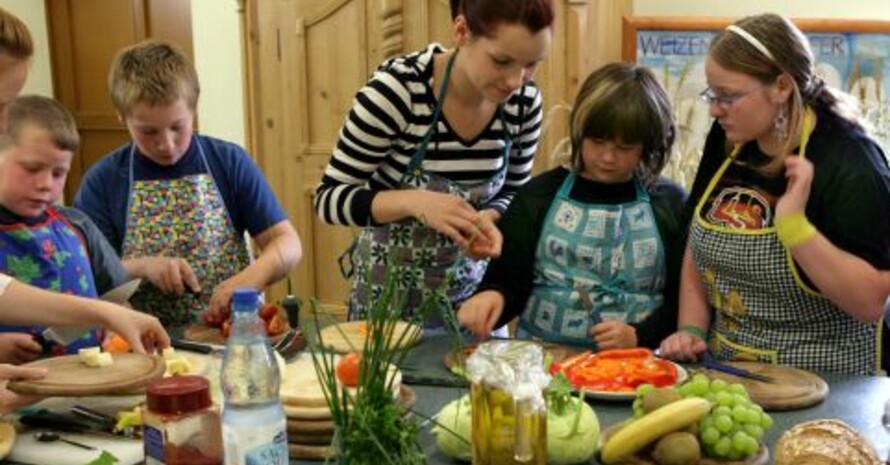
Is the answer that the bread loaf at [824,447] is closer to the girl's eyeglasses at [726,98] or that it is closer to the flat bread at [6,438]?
the girl's eyeglasses at [726,98]

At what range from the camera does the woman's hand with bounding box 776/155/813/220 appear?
1523mm

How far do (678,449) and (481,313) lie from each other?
2.22 ft

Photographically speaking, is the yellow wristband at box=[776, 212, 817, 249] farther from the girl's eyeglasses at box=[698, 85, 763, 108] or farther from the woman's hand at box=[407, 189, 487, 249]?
the woman's hand at box=[407, 189, 487, 249]

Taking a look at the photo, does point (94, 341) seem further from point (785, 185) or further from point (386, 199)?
point (785, 185)

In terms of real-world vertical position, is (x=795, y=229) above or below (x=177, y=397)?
above

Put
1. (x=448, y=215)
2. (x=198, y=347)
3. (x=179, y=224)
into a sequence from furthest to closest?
(x=179, y=224)
(x=448, y=215)
(x=198, y=347)

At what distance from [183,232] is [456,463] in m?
1.11

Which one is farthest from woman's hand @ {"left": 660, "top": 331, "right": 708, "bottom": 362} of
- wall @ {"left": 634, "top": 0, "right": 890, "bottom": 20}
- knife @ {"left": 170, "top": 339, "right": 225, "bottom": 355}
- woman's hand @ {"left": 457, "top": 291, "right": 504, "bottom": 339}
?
wall @ {"left": 634, "top": 0, "right": 890, "bottom": 20}

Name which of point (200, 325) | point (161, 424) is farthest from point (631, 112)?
point (161, 424)

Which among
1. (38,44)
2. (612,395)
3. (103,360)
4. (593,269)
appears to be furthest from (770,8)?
(38,44)

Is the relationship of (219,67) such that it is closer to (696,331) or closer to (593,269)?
(593,269)

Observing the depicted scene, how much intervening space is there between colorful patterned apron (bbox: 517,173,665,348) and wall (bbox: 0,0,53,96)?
449cm

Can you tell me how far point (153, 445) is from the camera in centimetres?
104

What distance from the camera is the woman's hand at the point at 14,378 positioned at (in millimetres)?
1264
